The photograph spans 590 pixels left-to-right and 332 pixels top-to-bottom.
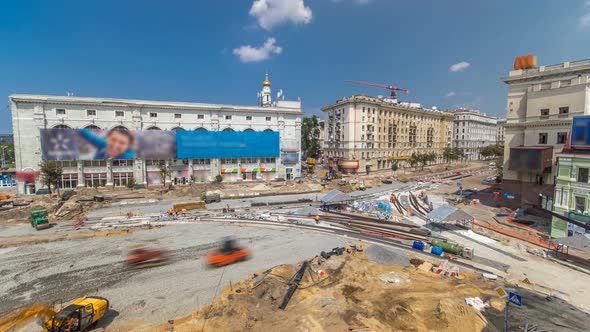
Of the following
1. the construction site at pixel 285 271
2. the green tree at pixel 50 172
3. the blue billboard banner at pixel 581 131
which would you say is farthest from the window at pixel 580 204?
the green tree at pixel 50 172

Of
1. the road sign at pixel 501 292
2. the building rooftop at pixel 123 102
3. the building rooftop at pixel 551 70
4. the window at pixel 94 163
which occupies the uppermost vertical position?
the building rooftop at pixel 551 70

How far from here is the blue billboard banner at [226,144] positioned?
59344 millimetres

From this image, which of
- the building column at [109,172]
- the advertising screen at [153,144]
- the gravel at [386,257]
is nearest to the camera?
the gravel at [386,257]

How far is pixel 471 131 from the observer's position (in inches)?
4882

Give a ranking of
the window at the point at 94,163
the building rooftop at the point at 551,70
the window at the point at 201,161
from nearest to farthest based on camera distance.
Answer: the building rooftop at the point at 551,70, the window at the point at 94,163, the window at the point at 201,161

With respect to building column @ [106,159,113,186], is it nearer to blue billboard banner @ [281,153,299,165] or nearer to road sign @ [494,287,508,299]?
blue billboard banner @ [281,153,299,165]

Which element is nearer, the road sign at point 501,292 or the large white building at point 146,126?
the road sign at point 501,292

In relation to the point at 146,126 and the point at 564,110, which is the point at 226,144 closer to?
the point at 146,126

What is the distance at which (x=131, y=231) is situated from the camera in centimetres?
3095

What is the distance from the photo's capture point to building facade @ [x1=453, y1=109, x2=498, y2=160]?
122188mm

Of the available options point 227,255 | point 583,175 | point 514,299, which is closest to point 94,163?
point 227,255

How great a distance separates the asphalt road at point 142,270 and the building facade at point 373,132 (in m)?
56.8

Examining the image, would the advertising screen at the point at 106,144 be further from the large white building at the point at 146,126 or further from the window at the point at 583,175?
the window at the point at 583,175

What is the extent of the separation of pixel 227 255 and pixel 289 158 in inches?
1909
